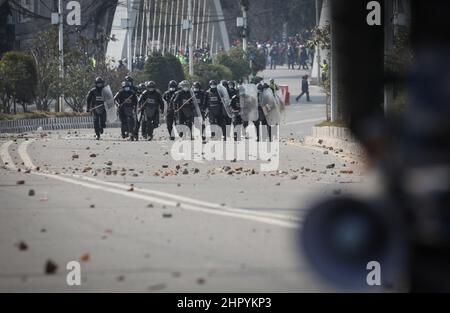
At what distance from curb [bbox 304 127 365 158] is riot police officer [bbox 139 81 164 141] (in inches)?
211

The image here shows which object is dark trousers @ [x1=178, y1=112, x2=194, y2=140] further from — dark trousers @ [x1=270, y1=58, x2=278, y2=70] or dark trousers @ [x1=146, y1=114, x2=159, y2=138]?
dark trousers @ [x1=270, y1=58, x2=278, y2=70]

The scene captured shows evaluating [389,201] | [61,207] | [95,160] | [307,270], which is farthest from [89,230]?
[95,160]

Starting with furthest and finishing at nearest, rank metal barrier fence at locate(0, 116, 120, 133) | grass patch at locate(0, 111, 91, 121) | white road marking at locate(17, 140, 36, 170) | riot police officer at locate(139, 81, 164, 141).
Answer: grass patch at locate(0, 111, 91, 121) → metal barrier fence at locate(0, 116, 120, 133) → riot police officer at locate(139, 81, 164, 141) → white road marking at locate(17, 140, 36, 170)

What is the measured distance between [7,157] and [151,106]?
1289 centimetres

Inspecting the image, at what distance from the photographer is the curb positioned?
93.3 feet

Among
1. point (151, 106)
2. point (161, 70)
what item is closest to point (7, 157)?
point (151, 106)

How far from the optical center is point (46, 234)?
11.9 metres

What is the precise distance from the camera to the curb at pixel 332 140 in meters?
28.4

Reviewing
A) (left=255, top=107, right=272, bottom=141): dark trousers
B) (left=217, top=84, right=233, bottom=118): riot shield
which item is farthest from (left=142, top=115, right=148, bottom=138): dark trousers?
(left=255, top=107, right=272, bottom=141): dark trousers

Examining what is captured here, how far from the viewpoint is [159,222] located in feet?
42.0

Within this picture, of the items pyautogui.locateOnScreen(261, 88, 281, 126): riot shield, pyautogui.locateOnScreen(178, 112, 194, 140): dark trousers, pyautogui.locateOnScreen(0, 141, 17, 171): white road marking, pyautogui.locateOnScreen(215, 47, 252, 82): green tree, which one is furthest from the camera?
pyautogui.locateOnScreen(215, 47, 252, 82): green tree

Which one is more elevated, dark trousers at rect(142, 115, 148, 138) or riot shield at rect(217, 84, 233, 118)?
riot shield at rect(217, 84, 233, 118)
